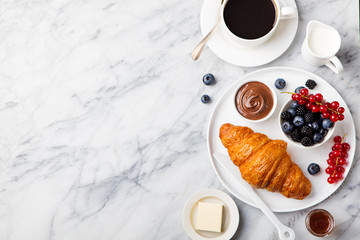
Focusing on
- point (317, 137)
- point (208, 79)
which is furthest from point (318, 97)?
point (208, 79)

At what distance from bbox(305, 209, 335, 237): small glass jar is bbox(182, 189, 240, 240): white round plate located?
0.24m

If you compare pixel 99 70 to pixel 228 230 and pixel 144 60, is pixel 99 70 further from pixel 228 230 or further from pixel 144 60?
pixel 228 230

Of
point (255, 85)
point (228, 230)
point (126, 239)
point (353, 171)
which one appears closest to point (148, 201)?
point (126, 239)

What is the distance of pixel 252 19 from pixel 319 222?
0.71m

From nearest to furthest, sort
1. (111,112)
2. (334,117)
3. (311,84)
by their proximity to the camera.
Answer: (334,117)
(311,84)
(111,112)

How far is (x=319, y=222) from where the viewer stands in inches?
52.7

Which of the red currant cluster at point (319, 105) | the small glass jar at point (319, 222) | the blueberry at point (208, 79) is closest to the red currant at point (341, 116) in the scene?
the red currant cluster at point (319, 105)

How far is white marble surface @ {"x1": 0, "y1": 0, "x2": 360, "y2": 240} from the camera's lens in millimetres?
1430

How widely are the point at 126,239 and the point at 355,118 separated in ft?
2.98

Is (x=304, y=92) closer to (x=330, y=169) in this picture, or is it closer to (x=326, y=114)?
(x=326, y=114)

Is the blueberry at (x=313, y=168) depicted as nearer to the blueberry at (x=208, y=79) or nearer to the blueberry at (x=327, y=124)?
the blueberry at (x=327, y=124)

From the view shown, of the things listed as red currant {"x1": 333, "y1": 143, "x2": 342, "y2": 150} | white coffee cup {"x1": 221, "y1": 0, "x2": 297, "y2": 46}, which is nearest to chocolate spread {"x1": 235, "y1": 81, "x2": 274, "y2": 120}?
white coffee cup {"x1": 221, "y1": 0, "x2": 297, "y2": 46}

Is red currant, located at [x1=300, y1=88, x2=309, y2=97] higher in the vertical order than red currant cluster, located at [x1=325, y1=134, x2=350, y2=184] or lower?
higher

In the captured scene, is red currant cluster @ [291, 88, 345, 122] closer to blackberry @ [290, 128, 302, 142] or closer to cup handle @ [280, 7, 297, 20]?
blackberry @ [290, 128, 302, 142]
